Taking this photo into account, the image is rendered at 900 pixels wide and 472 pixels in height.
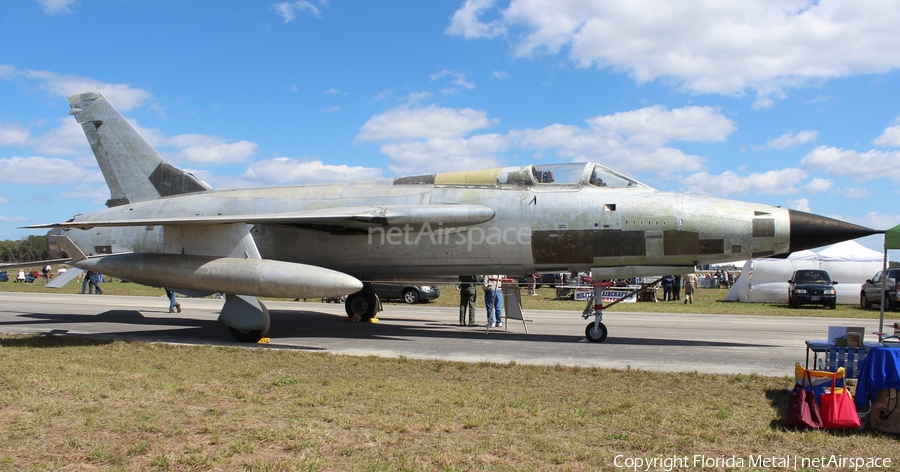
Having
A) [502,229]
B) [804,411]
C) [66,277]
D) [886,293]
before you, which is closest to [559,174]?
[502,229]

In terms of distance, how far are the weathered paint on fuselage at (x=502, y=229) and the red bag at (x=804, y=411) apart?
6080 mm

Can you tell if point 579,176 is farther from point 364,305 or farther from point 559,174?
point 364,305

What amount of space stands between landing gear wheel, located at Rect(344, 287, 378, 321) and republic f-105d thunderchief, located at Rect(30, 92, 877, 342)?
298 cm

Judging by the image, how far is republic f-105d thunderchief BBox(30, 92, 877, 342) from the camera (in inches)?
462

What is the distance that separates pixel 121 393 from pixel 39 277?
59.8 meters

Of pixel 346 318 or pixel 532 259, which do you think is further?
pixel 346 318

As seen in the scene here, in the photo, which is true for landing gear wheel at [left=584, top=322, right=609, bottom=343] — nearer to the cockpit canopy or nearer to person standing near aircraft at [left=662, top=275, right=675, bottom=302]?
the cockpit canopy

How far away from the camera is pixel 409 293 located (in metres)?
28.6

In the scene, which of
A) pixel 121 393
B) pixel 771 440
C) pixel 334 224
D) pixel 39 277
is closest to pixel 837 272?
pixel 334 224

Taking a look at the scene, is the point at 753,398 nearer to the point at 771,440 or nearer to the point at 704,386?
the point at 704,386

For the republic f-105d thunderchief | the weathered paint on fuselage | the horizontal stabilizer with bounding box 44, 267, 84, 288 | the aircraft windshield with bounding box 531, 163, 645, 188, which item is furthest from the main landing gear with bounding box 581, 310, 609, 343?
the horizontal stabilizer with bounding box 44, 267, 84, 288

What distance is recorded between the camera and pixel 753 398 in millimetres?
7254

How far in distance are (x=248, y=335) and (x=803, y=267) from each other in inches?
1145

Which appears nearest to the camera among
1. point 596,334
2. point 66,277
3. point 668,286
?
point 596,334
